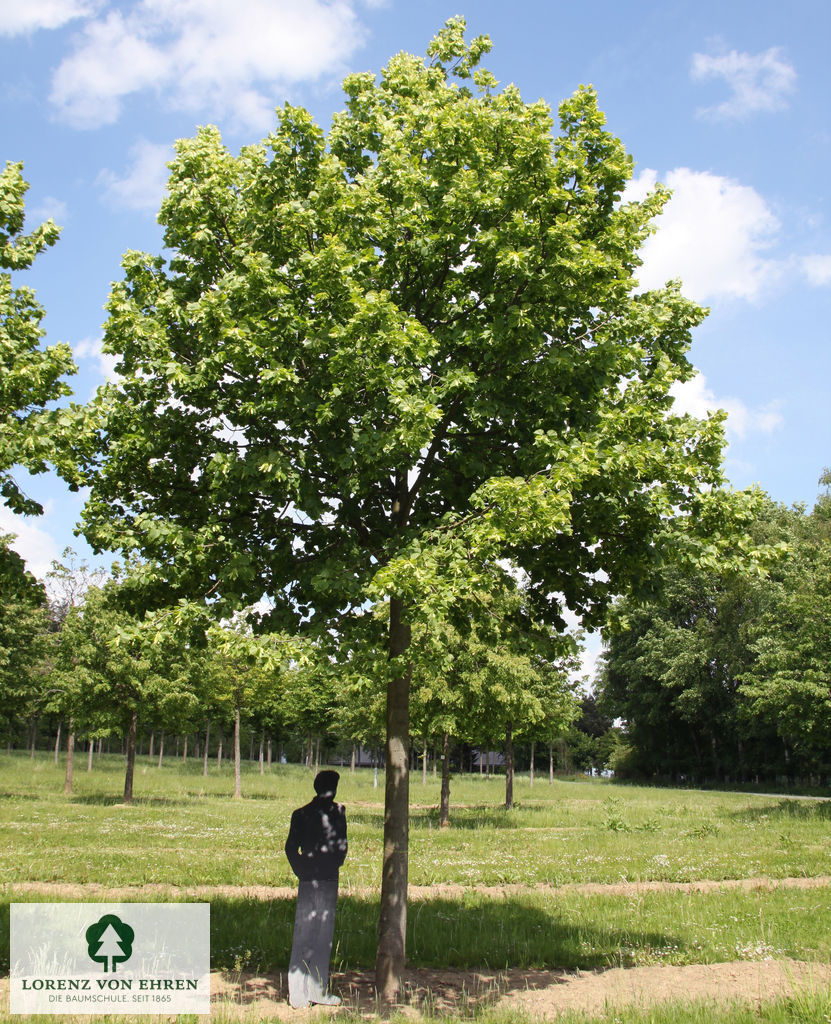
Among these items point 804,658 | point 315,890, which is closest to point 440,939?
point 315,890

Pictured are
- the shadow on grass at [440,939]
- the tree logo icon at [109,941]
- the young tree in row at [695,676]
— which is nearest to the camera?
the tree logo icon at [109,941]

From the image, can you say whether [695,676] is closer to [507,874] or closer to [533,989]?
[507,874]

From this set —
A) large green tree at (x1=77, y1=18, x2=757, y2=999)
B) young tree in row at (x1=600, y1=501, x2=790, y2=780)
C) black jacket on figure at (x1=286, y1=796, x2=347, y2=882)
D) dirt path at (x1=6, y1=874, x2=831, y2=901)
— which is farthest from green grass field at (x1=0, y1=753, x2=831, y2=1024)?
young tree in row at (x1=600, y1=501, x2=790, y2=780)

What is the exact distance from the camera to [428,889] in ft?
44.2

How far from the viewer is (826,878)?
14539 millimetres

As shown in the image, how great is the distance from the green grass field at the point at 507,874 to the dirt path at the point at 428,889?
143 millimetres

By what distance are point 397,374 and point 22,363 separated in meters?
4.80

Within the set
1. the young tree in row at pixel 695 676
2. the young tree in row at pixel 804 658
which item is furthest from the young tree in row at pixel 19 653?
the young tree in row at pixel 695 676

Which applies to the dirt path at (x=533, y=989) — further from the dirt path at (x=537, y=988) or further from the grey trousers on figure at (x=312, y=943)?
the grey trousers on figure at (x=312, y=943)

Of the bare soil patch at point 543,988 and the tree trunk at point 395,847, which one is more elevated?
the tree trunk at point 395,847

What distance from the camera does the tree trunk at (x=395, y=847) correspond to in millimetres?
7613

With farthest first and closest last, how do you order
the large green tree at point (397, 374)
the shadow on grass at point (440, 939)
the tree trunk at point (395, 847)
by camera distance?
the shadow on grass at point (440, 939)
the tree trunk at point (395, 847)
the large green tree at point (397, 374)

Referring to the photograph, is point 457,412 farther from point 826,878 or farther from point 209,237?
point 826,878

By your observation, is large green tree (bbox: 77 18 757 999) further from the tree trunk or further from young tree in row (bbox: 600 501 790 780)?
young tree in row (bbox: 600 501 790 780)
